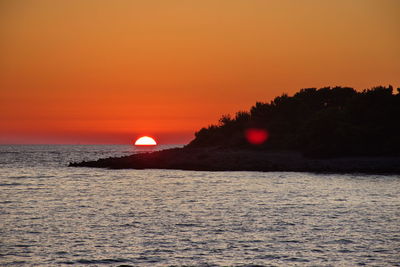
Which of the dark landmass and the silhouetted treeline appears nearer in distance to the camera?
the dark landmass

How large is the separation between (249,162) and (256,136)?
95.2 ft

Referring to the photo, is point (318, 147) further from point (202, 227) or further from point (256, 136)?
point (202, 227)

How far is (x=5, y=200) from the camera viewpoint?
4806cm

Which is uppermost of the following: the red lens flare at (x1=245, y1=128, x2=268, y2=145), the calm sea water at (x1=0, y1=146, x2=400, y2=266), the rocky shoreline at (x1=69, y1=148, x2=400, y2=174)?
the red lens flare at (x1=245, y1=128, x2=268, y2=145)

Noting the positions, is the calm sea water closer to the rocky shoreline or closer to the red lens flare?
the rocky shoreline

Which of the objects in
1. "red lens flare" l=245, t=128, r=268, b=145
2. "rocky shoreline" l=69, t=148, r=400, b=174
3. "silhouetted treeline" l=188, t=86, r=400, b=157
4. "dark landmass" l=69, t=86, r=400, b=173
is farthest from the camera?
"red lens flare" l=245, t=128, r=268, b=145

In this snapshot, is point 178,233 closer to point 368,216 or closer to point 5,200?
point 368,216

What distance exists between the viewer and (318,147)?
335 ft


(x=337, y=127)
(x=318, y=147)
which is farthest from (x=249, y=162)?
(x=337, y=127)

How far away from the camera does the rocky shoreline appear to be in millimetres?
89625

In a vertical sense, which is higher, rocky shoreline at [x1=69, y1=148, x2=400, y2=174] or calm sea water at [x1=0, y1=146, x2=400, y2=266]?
rocky shoreline at [x1=69, y1=148, x2=400, y2=174]

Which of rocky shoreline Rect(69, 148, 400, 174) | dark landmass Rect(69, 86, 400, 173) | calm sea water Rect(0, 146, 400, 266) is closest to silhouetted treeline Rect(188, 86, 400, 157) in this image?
dark landmass Rect(69, 86, 400, 173)

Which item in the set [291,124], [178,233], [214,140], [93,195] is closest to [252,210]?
[178,233]

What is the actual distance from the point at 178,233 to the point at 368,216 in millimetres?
15297
